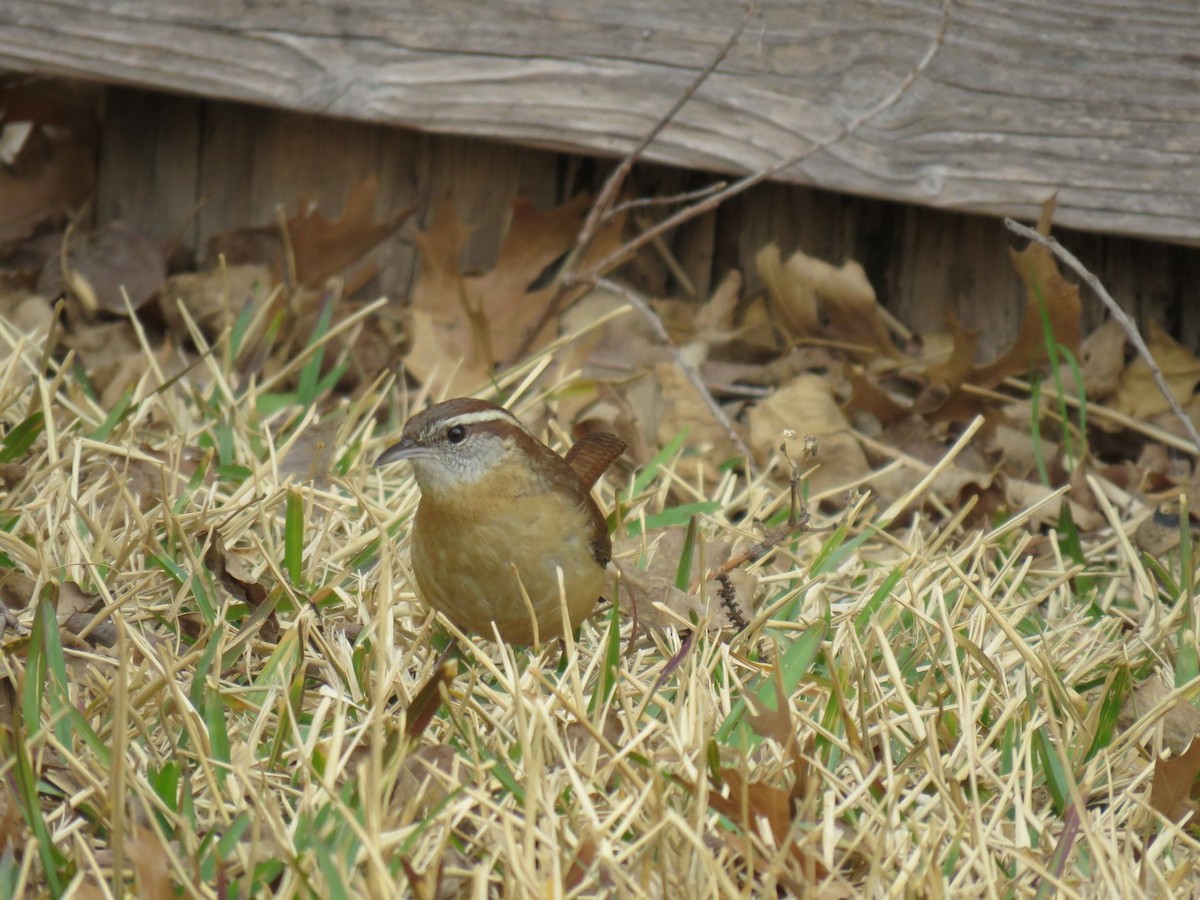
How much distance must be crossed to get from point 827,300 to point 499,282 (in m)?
1.25

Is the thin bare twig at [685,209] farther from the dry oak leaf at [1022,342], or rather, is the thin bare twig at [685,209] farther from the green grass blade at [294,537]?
the green grass blade at [294,537]

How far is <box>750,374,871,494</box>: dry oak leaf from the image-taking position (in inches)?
188

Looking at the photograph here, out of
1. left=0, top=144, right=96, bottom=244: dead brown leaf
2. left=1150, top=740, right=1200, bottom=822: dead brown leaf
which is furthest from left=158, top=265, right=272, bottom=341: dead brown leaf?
left=1150, top=740, right=1200, bottom=822: dead brown leaf

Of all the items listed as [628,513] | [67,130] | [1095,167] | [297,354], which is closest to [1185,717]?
[628,513]

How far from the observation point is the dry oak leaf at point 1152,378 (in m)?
5.10

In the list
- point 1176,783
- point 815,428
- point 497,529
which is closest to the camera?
point 1176,783

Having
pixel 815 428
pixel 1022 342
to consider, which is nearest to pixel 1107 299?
pixel 1022 342

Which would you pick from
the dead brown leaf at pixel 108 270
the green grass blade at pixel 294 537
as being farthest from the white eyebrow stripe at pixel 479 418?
the dead brown leaf at pixel 108 270

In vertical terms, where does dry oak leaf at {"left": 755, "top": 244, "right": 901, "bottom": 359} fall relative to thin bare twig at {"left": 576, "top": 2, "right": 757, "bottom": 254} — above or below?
below

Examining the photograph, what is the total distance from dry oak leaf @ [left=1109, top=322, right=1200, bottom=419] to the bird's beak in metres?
2.83

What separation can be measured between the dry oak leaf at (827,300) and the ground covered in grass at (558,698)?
2.88 feet

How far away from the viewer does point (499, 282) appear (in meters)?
5.41

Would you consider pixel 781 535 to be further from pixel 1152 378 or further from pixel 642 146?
pixel 1152 378

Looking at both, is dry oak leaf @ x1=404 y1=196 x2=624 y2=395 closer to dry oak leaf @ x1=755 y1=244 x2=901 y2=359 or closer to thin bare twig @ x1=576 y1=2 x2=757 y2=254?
thin bare twig @ x1=576 y1=2 x2=757 y2=254
